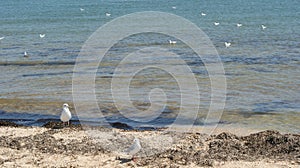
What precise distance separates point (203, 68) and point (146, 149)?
12.9 metres

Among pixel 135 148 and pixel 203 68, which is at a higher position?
pixel 203 68

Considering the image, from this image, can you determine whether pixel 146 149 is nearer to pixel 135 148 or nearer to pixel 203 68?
pixel 135 148

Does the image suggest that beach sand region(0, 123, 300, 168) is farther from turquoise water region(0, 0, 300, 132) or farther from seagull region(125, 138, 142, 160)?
turquoise water region(0, 0, 300, 132)

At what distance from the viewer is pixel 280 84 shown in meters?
20.6

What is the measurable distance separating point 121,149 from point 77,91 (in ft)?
27.2

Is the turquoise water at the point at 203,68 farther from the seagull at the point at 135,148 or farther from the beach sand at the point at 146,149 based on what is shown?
the seagull at the point at 135,148

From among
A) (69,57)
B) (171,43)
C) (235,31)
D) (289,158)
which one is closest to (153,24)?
(235,31)

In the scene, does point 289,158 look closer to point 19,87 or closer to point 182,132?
point 182,132

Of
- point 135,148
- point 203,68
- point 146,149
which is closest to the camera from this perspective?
point 135,148

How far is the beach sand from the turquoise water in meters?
3.05

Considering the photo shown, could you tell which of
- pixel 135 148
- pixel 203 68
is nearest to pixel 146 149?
pixel 135 148

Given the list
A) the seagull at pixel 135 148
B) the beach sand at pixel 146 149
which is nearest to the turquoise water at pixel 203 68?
the beach sand at pixel 146 149

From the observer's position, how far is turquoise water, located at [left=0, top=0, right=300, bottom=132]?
1750cm

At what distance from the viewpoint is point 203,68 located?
2452cm
